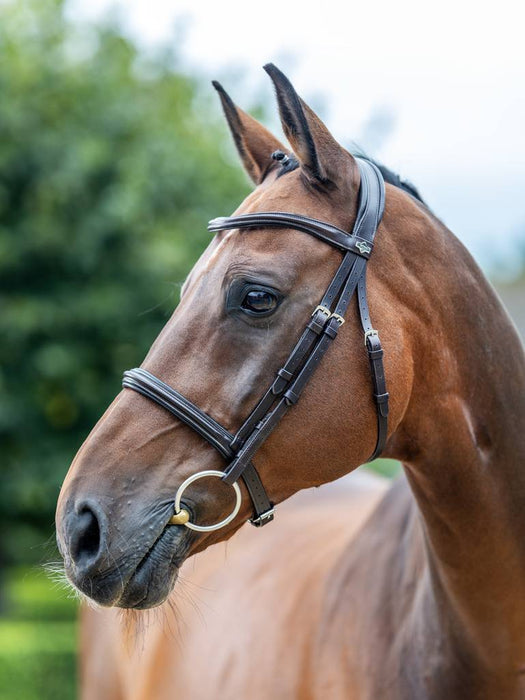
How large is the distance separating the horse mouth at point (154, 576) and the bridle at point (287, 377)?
0.05 meters

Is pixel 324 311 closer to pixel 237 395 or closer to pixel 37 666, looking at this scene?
pixel 237 395

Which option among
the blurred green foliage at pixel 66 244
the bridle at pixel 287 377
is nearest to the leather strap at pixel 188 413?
the bridle at pixel 287 377

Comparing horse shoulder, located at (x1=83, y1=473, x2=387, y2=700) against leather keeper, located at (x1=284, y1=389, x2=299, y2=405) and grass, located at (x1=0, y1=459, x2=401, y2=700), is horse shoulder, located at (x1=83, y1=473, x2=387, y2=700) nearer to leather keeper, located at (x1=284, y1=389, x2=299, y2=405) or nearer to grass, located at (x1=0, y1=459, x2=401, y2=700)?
leather keeper, located at (x1=284, y1=389, x2=299, y2=405)

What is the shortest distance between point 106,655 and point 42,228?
22.8 ft

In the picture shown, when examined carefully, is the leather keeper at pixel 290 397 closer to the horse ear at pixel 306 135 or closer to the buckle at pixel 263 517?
the buckle at pixel 263 517

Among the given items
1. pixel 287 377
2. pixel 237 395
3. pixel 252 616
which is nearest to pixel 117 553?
pixel 237 395

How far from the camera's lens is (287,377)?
2115mm

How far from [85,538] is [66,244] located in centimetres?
907

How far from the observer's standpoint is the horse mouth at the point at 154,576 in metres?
2.03

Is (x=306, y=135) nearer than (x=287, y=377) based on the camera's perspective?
No

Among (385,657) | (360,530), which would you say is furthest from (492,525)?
(360,530)

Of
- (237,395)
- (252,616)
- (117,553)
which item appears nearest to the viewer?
(117,553)

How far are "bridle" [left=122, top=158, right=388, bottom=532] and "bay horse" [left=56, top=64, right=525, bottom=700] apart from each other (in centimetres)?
1

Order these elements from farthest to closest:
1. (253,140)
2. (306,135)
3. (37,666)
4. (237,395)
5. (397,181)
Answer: (37,666)
(253,140)
(397,181)
(306,135)
(237,395)
